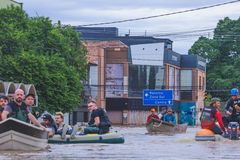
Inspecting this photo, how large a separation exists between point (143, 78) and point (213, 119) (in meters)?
63.0

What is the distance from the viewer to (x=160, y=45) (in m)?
87.5

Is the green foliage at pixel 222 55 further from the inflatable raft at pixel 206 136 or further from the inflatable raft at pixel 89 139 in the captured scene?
the inflatable raft at pixel 89 139

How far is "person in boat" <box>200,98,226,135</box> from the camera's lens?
943 inches

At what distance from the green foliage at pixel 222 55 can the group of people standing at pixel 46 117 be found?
68.4 m

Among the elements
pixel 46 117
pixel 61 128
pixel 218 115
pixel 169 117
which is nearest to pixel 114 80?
pixel 169 117

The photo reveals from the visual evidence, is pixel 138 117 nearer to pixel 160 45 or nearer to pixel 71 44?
pixel 160 45

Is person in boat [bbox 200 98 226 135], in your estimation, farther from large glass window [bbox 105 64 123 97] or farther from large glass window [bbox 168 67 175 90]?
large glass window [bbox 168 67 175 90]

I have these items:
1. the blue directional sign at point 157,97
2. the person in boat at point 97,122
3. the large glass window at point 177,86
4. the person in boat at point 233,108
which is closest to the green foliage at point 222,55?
the large glass window at point 177,86

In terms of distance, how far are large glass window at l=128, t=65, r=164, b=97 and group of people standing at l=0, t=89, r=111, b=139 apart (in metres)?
60.6

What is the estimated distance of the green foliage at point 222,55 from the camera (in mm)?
93062

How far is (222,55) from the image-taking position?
319ft

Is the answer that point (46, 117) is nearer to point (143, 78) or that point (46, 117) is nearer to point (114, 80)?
point (114, 80)

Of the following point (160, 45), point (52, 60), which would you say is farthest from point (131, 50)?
point (52, 60)

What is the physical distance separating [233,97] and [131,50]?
6120 centimetres
